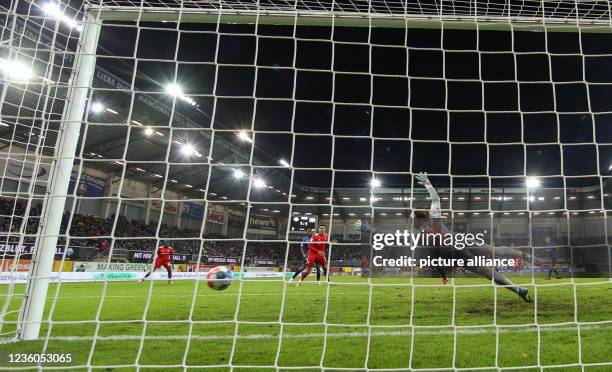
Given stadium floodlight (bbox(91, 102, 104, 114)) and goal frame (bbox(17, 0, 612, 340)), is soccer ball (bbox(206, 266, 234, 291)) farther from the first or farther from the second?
stadium floodlight (bbox(91, 102, 104, 114))

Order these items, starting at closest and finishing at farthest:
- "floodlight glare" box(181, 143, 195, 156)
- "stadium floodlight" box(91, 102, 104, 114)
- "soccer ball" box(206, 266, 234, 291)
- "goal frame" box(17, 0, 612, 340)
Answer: "goal frame" box(17, 0, 612, 340), "soccer ball" box(206, 266, 234, 291), "floodlight glare" box(181, 143, 195, 156), "stadium floodlight" box(91, 102, 104, 114)

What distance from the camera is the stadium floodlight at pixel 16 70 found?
3726mm

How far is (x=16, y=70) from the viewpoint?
14.0 ft

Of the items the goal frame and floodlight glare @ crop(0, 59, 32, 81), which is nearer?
floodlight glare @ crop(0, 59, 32, 81)

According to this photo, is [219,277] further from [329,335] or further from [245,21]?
[245,21]

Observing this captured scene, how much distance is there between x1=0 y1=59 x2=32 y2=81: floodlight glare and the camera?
3.73 metres

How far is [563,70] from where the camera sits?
14.8 meters

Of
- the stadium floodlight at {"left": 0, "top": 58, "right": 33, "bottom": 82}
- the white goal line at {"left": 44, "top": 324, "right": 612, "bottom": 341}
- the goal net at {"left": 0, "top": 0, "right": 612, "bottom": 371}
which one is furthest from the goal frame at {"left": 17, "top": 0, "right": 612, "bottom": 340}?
the white goal line at {"left": 44, "top": 324, "right": 612, "bottom": 341}

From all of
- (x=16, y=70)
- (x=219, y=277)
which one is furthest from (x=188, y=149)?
(x=16, y=70)

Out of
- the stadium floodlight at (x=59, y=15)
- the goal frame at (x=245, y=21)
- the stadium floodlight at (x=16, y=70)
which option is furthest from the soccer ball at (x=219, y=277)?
the stadium floodlight at (x=59, y=15)

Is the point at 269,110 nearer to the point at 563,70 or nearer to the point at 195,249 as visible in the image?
the point at 195,249

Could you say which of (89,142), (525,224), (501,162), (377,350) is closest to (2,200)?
(89,142)

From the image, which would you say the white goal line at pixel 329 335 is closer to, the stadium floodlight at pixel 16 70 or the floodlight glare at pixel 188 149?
the stadium floodlight at pixel 16 70

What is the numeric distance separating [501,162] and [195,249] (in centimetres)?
2182
